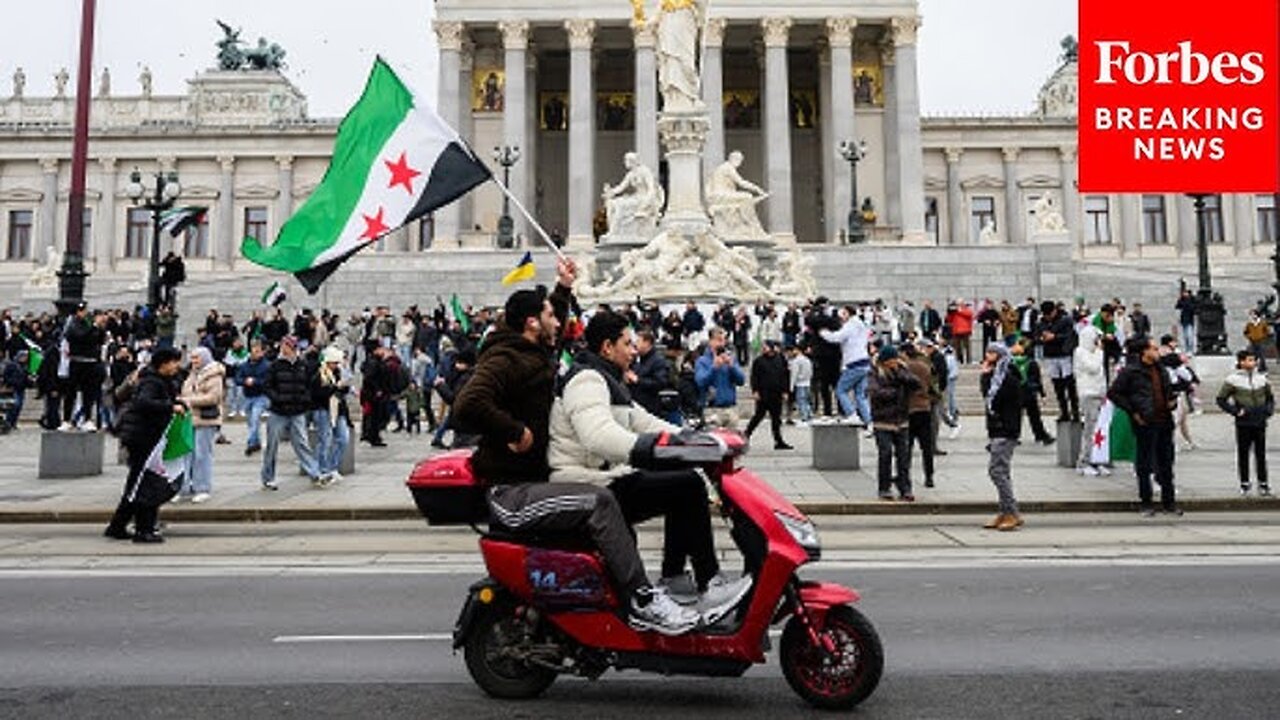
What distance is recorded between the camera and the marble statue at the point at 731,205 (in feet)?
→ 119

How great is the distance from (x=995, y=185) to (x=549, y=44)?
32243 mm

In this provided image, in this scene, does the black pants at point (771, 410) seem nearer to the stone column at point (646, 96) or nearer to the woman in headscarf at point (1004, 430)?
the woman in headscarf at point (1004, 430)

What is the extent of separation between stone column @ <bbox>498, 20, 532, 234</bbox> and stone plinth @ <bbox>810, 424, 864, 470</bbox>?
41250 mm

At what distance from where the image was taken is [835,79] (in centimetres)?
5675

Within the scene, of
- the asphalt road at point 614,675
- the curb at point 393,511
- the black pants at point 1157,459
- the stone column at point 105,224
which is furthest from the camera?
the stone column at point 105,224

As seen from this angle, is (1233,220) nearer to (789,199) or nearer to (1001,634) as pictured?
(789,199)

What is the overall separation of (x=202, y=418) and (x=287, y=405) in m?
1.13

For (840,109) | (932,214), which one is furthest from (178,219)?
(932,214)

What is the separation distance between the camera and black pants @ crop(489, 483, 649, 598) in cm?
516

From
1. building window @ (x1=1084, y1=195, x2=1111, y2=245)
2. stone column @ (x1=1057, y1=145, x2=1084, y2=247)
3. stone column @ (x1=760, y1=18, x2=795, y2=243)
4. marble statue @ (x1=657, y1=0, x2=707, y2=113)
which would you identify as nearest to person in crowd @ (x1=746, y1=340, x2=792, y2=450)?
marble statue @ (x1=657, y1=0, x2=707, y2=113)

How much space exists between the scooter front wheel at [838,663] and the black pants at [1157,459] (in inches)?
341

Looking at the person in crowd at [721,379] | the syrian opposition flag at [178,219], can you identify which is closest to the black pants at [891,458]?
the person in crowd at [721,379]

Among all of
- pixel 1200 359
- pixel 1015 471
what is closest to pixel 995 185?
pixel 1200 359

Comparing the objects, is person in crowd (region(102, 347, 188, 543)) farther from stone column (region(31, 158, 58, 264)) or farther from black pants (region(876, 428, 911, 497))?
stone column (region(31, 158, 58, 264))
